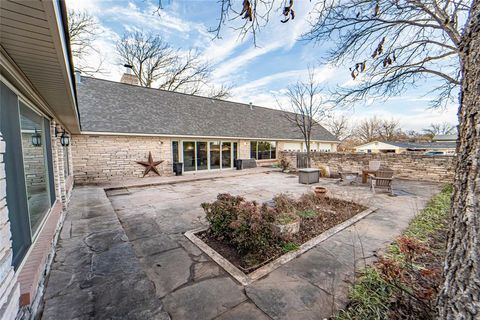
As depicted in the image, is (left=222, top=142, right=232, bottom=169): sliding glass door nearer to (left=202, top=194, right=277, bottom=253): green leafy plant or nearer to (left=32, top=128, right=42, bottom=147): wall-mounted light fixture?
(left=202, top=194, right=277, bottom=253): green leafy plant

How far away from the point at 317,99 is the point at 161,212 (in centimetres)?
1080

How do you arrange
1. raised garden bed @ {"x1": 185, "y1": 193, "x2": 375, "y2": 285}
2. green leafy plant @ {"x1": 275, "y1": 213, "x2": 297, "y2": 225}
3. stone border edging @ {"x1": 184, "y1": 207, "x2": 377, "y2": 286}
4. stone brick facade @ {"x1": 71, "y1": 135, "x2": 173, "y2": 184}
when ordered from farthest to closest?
stone brick facade @ {"x1": 71, "y1": 135, "x2": 173, "y2": 184} < green leafy plant @ {"x1": 275, "y1": 213, "x2": 297, "y2": 225} < raised garden bed @ {"x1": 185, "y1": 193, "x2": 375, "y2": 285} < stone border edging @ {"x1": 184, "y1": 207, "x2": 377, "y2": 286}

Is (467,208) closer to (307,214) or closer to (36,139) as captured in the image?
(307,214)

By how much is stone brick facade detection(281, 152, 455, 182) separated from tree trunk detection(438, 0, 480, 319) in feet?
31.7

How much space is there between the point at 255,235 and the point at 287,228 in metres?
0.90

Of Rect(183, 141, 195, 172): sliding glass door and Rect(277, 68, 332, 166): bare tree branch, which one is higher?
Rect(277, 68, 332, 166): bare tree branch

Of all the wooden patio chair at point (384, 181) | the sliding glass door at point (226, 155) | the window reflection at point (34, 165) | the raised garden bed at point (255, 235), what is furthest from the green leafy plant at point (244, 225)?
the sliding glass door at point (226, 155)

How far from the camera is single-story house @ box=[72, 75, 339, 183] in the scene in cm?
939

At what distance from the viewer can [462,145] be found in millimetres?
1361

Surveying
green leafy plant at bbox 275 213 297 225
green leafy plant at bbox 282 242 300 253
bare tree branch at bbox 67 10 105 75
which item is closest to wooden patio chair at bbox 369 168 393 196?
green leafy plant at bbox 275 213 297 225

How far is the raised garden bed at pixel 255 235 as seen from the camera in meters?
3.05

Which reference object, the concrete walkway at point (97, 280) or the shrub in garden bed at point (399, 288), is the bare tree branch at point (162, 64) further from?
the shrub in garden bed at point (399, 288)

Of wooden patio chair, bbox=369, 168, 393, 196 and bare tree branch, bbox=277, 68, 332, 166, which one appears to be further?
bare tree branch, bbox=277, 68, 332, 166

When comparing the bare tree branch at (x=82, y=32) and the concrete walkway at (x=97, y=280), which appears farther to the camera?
the bare tree branch at (x=82, y=32)
